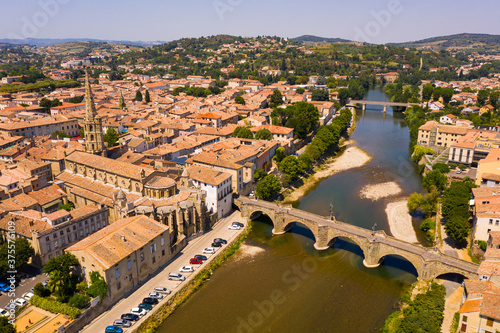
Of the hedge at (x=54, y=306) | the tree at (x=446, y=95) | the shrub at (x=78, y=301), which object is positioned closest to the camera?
the hedge at (x=54, y=306)

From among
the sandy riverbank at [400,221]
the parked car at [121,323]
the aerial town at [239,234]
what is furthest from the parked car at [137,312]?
the sandy riverbank at [400,221]

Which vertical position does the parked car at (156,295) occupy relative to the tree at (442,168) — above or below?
below

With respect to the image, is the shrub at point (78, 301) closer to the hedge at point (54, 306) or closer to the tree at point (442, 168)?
the hedge at point (54, 306)

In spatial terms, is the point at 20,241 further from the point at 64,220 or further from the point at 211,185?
the point at 211,185

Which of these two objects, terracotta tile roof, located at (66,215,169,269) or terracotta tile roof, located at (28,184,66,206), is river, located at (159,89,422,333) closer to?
terracotta tile roof, located at (66,215,169,269)

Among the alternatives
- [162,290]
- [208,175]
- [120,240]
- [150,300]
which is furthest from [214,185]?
[150,300]

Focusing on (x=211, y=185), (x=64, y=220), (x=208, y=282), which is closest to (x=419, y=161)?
(x=211, y=185)

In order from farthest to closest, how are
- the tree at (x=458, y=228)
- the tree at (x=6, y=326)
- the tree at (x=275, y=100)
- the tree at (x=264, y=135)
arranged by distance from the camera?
the tree at (x=275, y=100)
the tree at (x=264, y=135)
the tree at (x=458, y=228)
the tree at (x=6, y=326)

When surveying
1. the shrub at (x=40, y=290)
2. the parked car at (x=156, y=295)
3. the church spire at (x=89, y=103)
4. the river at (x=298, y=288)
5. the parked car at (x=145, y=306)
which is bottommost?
the river at (x=298, y=288)
